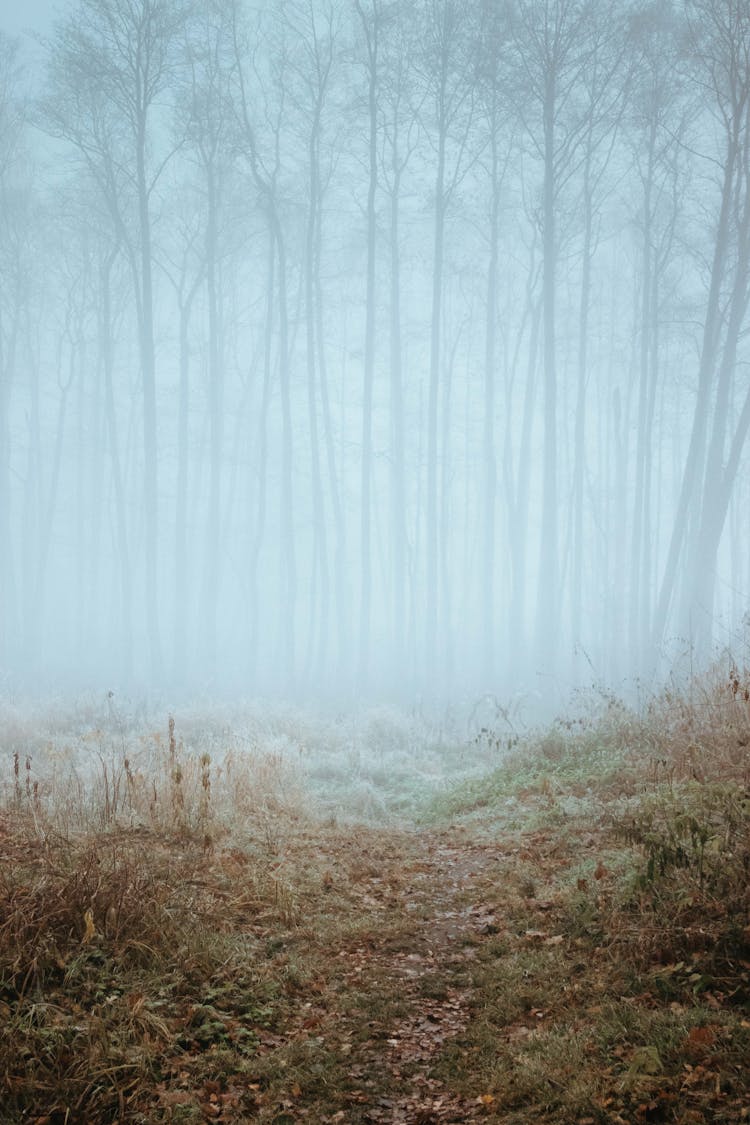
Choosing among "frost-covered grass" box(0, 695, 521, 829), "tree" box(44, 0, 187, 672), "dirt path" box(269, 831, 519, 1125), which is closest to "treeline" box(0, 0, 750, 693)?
"tree" box(44, 0, 187, 672)

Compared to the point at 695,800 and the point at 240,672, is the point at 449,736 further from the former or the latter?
the point at 240,672

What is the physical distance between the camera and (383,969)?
14.4 feet

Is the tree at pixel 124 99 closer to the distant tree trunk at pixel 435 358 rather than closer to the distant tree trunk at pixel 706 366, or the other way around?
the distant tree trunk at pixel 435 358

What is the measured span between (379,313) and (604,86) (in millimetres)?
11866

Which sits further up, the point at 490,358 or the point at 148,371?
the point at 490,358

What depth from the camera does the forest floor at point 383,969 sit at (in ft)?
9.91

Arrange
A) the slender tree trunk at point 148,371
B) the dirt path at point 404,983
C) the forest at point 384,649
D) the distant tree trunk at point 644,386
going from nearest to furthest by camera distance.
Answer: the dirt path at point 404,983
the forest at point 384,649
the distant tree trunk at point 644,386
the slender tree trunk at point 148,371

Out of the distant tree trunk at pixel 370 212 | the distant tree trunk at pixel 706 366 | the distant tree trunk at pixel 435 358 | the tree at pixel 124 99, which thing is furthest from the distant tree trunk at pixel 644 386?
the tree at pixel 124 99

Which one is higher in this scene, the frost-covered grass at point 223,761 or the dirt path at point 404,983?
the frost-covered grass at point 223,761

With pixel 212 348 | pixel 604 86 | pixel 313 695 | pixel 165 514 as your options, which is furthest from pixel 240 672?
pixel 165 514

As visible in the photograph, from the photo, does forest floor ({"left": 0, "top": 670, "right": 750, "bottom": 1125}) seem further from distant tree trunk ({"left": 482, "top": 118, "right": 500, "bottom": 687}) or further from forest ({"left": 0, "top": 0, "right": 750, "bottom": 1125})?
distant tree trunk ({"left": 482, "top": 118, "right": 500, "bottom": 687})

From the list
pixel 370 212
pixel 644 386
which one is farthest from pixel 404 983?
pixel 370 212

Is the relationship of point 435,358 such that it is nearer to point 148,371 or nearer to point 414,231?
point 414,231

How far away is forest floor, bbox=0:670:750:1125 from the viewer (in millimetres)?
3021
